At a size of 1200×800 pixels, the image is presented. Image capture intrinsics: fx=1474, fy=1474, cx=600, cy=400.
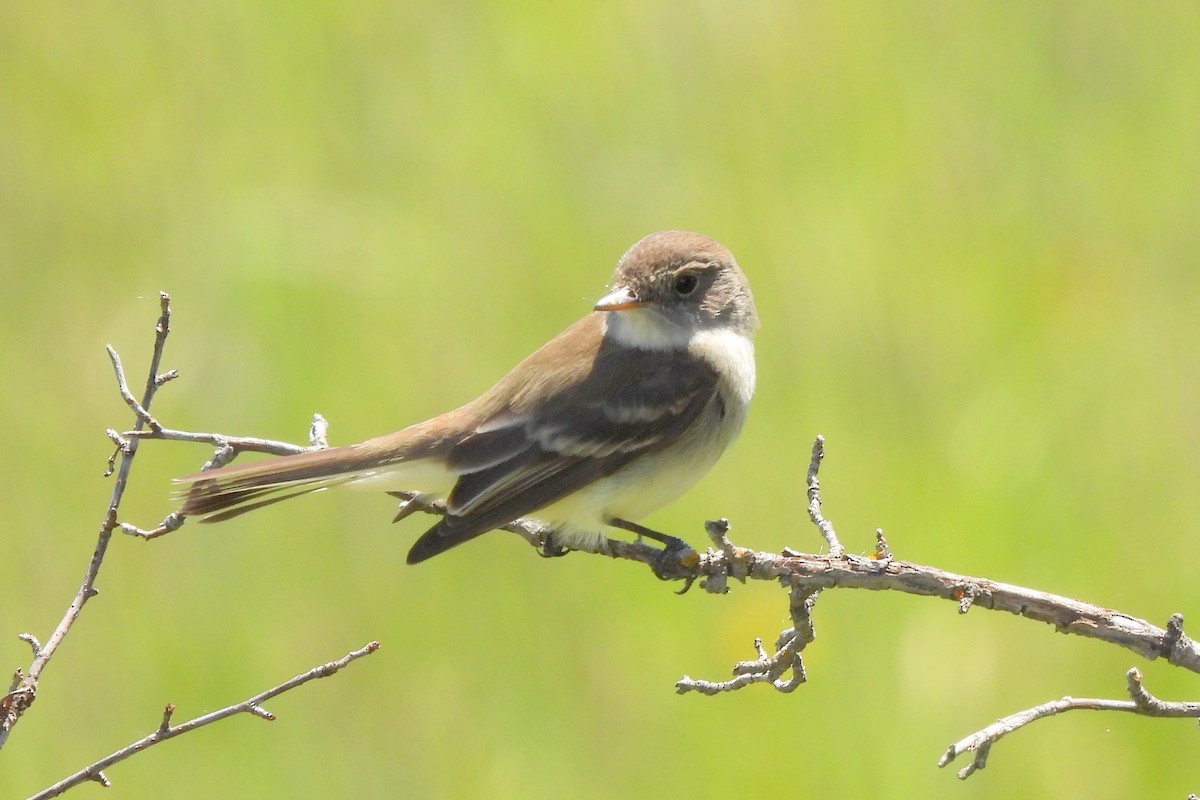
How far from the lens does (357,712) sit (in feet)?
18.1

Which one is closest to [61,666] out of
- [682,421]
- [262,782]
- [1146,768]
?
[262,782]

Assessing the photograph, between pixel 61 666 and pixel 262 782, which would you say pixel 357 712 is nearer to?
pixel 262 782

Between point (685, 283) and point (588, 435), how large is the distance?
0.78m

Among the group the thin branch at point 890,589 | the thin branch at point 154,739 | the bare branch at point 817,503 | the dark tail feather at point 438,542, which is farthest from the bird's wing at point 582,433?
the thin branch at point 154,739

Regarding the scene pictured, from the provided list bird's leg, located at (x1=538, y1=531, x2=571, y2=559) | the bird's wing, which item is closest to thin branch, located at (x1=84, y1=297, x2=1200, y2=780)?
the bird's wing

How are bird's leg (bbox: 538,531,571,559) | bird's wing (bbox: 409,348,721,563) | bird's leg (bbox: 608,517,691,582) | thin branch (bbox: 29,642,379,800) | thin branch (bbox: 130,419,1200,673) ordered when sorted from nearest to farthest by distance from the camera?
1. thin branch (bbox: 29,642,379,800)
2. thin branch (bbox: 130,419,1200,673)
3. bird's leg (bbox: 608,517,691,582)
4. bird's wing (bbox: 409,348,721,563)
5. bird's leg (bbox: 538,531,571,559)

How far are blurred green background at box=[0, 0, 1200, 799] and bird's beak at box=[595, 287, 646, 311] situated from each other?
1334 mm

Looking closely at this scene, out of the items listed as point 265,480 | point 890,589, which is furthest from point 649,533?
point 890,589

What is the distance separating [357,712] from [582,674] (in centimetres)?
86

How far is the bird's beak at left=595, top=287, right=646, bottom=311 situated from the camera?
186 inches

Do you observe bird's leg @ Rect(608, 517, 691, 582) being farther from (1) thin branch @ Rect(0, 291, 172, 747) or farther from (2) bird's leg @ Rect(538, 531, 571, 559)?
(1) thin branch @ Rect(0, 291, 172, 747)

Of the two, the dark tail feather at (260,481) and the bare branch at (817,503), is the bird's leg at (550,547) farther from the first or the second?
the bare branch at (817,503)

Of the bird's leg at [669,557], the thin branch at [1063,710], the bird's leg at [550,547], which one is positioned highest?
the bird's leg at [550,547]

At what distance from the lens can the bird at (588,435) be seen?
14.1 ft
